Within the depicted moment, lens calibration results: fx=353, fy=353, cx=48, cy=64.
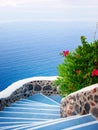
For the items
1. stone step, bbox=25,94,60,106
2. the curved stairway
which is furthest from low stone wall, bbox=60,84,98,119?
stone step, bbox=25,94,60,106

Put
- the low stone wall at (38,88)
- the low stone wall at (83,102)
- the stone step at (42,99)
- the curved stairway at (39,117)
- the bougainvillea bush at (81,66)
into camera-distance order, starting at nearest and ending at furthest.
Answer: the curved stairway at (39,117), the low stone wall at (83,102), the bougainvillea bush at (81,66), the stone step at (42,99), the low stone wall at (38,88)

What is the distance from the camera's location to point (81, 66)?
8250mm

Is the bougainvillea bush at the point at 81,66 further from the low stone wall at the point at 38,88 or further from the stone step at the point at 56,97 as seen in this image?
the low stone wall at the point at 38,88

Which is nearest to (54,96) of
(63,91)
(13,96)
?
(13,96)

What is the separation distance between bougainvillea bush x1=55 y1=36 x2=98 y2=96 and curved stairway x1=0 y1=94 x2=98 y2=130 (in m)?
0.95

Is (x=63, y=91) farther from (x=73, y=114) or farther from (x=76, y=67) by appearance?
(x=73, y=114)

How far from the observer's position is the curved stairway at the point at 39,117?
5848mm

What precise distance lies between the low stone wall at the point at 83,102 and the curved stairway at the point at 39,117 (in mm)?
198

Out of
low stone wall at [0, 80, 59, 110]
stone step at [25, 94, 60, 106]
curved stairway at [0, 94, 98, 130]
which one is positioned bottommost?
curved stairway at [0, 94, 98, 130]

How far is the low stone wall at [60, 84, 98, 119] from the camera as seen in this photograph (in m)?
6.38

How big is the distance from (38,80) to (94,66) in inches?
142

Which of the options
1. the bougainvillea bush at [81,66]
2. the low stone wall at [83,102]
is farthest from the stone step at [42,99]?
the low stone wall at [83,102]

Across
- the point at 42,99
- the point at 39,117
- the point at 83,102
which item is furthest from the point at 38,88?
the point at 83,102

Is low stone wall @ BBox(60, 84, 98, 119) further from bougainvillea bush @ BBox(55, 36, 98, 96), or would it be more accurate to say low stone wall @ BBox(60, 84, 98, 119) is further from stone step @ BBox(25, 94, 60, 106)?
stone step @ BBox(25, 94, 60, 106)
